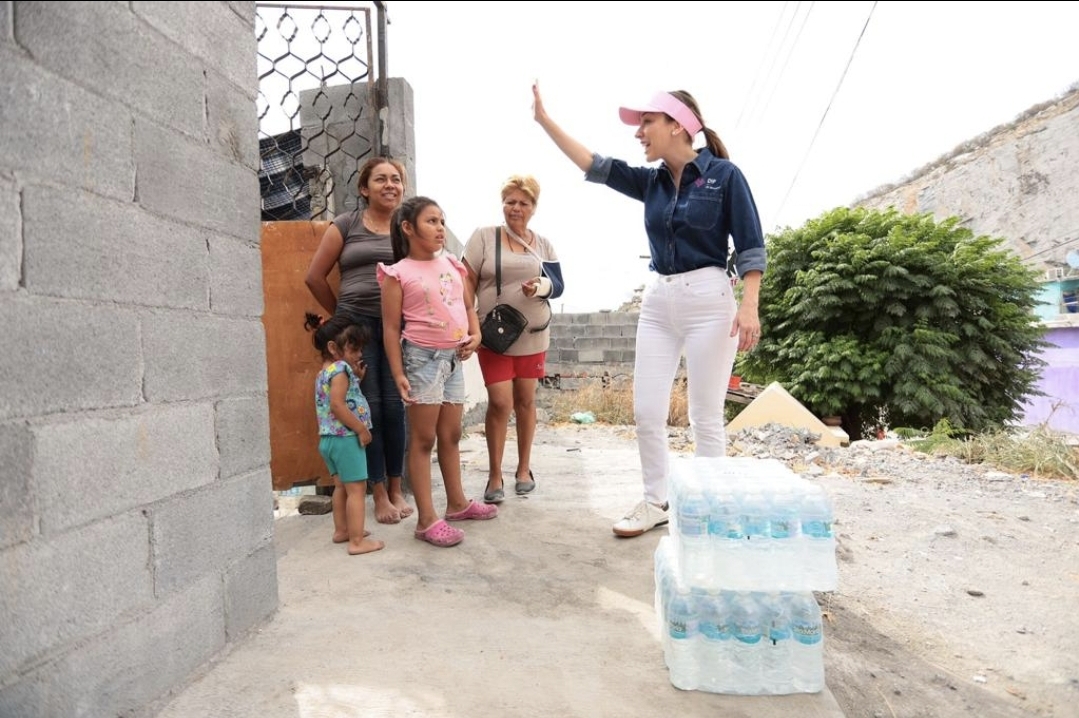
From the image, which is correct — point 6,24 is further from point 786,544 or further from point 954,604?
point 954,604

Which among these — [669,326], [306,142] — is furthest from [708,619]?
[306,142]

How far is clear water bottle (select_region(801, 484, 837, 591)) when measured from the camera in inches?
71.2

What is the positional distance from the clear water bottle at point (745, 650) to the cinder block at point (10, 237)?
1.93m

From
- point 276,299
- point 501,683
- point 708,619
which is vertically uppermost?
point 276,299

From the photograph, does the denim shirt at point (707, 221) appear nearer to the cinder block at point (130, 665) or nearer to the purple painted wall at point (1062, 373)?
the cinder block at point (130, 665)

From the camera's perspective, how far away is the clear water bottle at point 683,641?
1854 millimetres

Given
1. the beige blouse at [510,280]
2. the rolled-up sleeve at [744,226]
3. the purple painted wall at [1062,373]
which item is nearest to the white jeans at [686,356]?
the rolled-up sleeve at [744,226]

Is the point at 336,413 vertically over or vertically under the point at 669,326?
under

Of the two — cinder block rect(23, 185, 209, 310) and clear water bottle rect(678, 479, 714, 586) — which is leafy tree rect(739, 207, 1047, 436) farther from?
cinder block rect(23, 185, 209, 310)

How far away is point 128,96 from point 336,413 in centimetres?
163

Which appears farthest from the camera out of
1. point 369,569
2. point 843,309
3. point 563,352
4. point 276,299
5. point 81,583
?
point 563,352

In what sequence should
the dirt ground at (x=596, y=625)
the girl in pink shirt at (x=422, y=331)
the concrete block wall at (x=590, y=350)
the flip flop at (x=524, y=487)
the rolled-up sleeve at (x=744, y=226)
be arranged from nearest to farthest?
the dirt ground at (x=596, y=625), the rolled-up sleeve at (x=744, y=226), the girl in pink shirt at (x=422, y=331), the flip flop at (x=524, y=487), the concrete block wall at (x=590, y=350)

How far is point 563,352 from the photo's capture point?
39.5 ft

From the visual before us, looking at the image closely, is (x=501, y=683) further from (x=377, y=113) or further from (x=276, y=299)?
(x=377, y=113)
